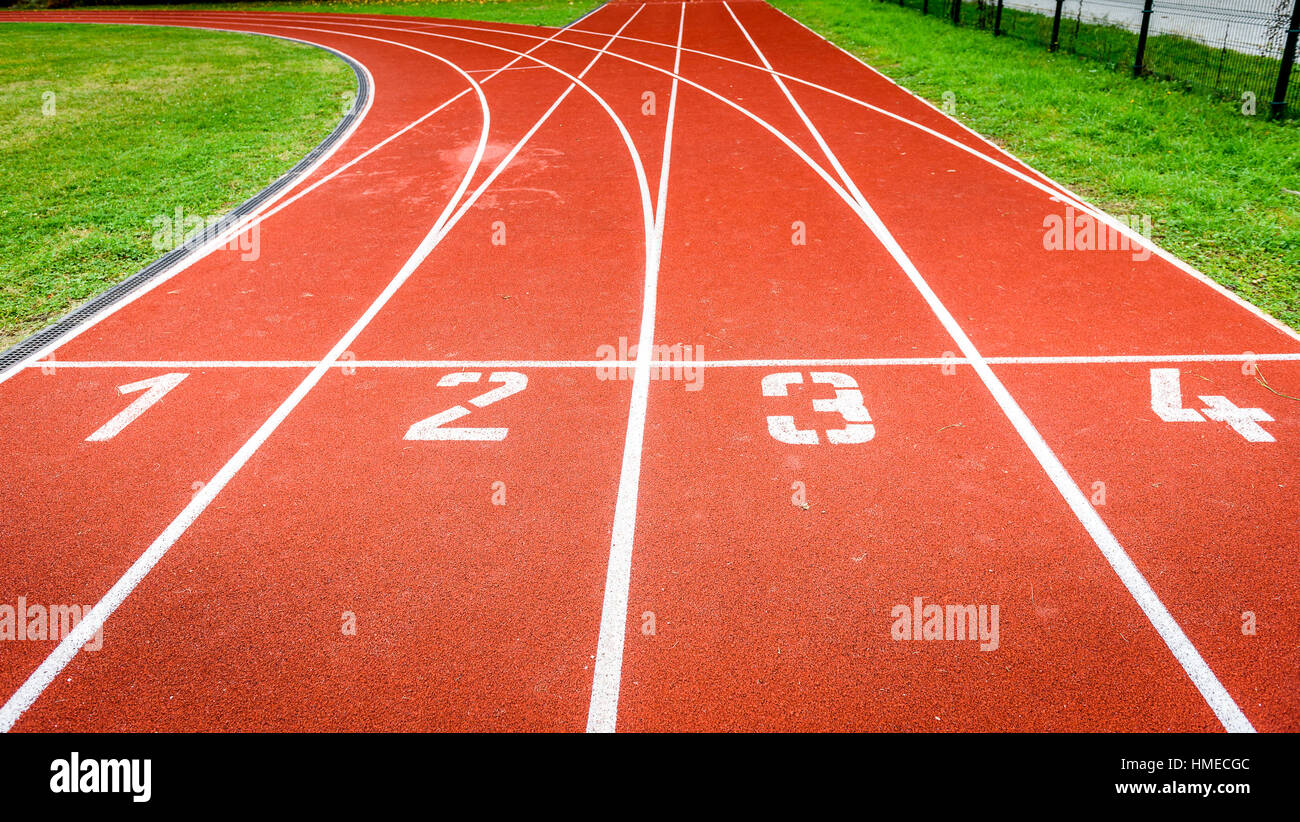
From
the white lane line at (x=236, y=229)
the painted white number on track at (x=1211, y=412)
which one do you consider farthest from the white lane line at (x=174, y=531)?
→ the painted white number on track at (x=1211, y=412)

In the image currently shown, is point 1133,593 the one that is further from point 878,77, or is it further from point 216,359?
point 878,77

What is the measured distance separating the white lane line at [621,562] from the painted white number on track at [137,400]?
3677 millimetres

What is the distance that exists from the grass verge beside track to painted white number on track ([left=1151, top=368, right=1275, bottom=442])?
178cm

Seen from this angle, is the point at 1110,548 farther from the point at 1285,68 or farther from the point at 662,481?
the point at 1285,68

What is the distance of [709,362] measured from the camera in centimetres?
632

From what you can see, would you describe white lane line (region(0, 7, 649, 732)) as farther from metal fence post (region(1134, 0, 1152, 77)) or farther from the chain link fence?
metal fence post (region(1134, 0, 1152, 77))

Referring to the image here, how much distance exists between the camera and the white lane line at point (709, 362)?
6.13m

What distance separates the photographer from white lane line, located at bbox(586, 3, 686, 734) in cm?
368

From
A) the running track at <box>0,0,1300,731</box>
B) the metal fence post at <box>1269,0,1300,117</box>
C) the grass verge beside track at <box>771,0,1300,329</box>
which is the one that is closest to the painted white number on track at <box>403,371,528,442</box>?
the running track at <box>0,0,1300,731</box>

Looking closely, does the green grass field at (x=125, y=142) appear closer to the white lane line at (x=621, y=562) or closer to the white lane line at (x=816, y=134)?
the white lane line at (x=621, y=562)

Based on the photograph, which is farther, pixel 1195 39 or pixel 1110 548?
Answer: pixel 1195 39

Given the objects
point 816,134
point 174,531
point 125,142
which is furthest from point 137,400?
point 816,134

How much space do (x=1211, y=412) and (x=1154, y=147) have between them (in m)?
7.10

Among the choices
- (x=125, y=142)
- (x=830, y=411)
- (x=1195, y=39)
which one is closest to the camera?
(x=830, y=411)
